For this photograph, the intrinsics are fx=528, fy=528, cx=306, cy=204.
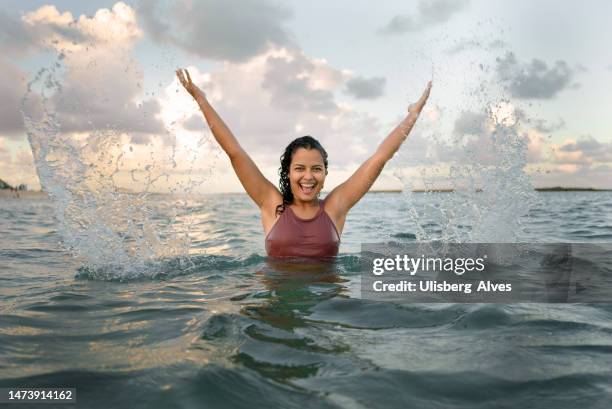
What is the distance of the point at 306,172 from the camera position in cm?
579

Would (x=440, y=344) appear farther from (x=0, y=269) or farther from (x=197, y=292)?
(x=0, y=269)

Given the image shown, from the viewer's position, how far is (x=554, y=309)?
4488mm

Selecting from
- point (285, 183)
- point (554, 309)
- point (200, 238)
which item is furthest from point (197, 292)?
point (200, 238)

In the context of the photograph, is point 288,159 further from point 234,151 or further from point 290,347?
point 290,347

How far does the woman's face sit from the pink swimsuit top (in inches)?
11.4

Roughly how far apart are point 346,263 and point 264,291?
6.41 ft

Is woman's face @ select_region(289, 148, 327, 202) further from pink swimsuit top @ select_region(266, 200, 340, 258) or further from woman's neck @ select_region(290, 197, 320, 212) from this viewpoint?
pink swimsuit top @ select_region(266, 200, 340, 258)

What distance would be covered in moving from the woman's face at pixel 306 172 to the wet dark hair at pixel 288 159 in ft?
0.25

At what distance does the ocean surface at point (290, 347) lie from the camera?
2631mm

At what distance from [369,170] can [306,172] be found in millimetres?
802

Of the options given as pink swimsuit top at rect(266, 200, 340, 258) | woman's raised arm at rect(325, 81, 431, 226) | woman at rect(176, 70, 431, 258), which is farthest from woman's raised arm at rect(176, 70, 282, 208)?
woman's raised arm at rect(325, 81, 431, 226)

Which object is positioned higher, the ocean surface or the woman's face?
the woman's face

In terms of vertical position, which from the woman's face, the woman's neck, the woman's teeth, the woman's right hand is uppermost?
the woman's right hand

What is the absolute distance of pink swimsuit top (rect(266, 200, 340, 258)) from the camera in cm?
602
